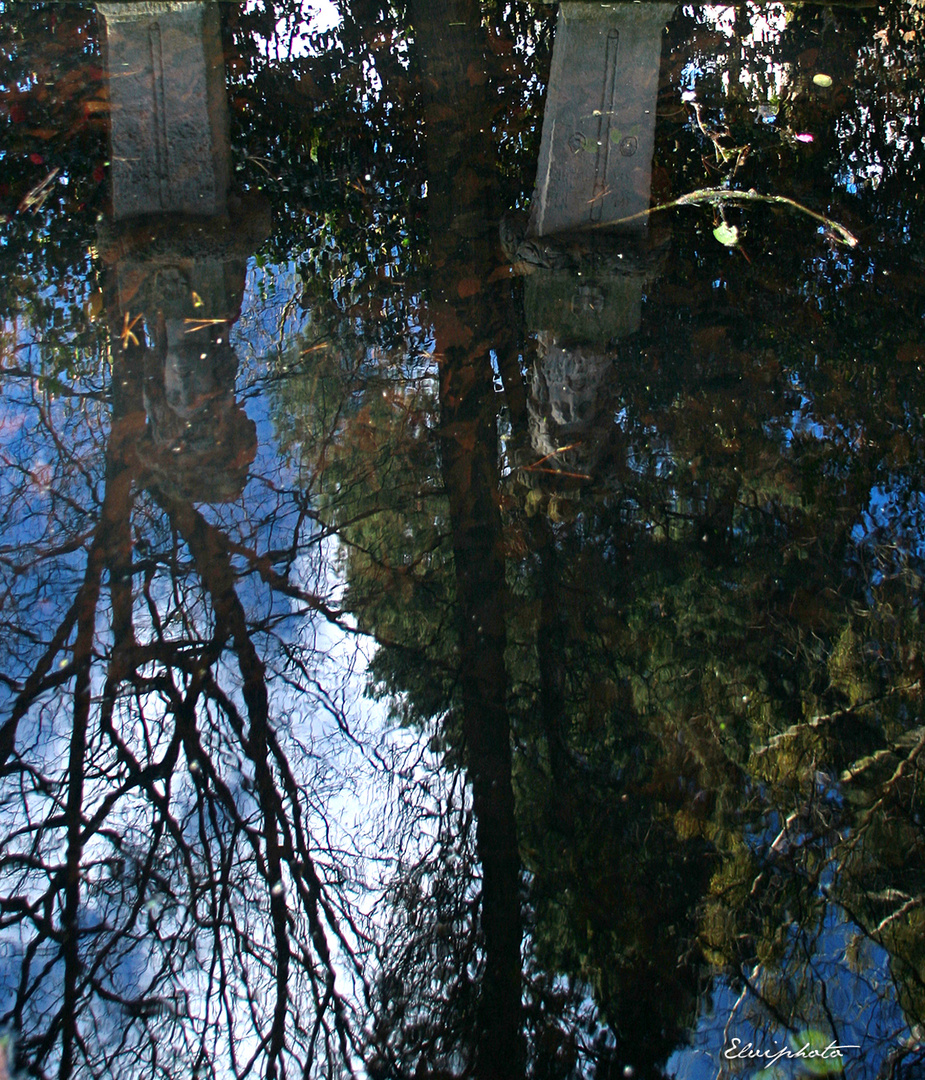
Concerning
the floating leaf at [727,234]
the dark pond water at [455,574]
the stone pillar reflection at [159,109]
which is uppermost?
the stone pillar reflection at [159,109]

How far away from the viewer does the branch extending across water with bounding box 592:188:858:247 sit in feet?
10.2

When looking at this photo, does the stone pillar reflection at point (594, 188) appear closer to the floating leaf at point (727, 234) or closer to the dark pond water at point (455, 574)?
the dark pond water at point (455, 574)

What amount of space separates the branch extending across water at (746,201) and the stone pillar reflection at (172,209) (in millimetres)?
1632

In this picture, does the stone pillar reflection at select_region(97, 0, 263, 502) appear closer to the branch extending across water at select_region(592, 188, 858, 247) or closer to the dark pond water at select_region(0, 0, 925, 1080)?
the dark pond water at select_region(0, 0, 925, 1080)

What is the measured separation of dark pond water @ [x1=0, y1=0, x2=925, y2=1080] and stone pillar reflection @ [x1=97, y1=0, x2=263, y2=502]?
0.01m

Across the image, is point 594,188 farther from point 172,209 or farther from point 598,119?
point 172,209

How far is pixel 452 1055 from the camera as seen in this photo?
4.86 ft

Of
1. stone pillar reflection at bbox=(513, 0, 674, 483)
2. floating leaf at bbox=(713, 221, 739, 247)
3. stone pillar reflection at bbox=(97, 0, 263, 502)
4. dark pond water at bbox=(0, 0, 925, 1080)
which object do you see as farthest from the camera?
floating leaf at bbox=(713, 221, 739, 247)

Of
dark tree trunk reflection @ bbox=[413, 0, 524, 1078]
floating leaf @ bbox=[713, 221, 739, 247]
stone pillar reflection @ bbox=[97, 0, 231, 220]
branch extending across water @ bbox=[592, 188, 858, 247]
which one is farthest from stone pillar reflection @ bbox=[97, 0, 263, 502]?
floating leaf @ bbox=[713, 221, 739, 247]

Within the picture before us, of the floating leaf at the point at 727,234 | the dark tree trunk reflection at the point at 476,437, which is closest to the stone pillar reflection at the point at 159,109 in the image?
the dark tree trunk reflection at the point at 476,437

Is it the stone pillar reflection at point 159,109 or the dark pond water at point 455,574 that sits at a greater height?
the stone pillar reflection at point 159,109

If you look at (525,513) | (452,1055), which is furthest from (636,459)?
(452,1055)

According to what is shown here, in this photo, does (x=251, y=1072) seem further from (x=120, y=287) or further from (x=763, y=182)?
(x=763, y=182)

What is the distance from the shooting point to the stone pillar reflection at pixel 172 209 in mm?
2488
